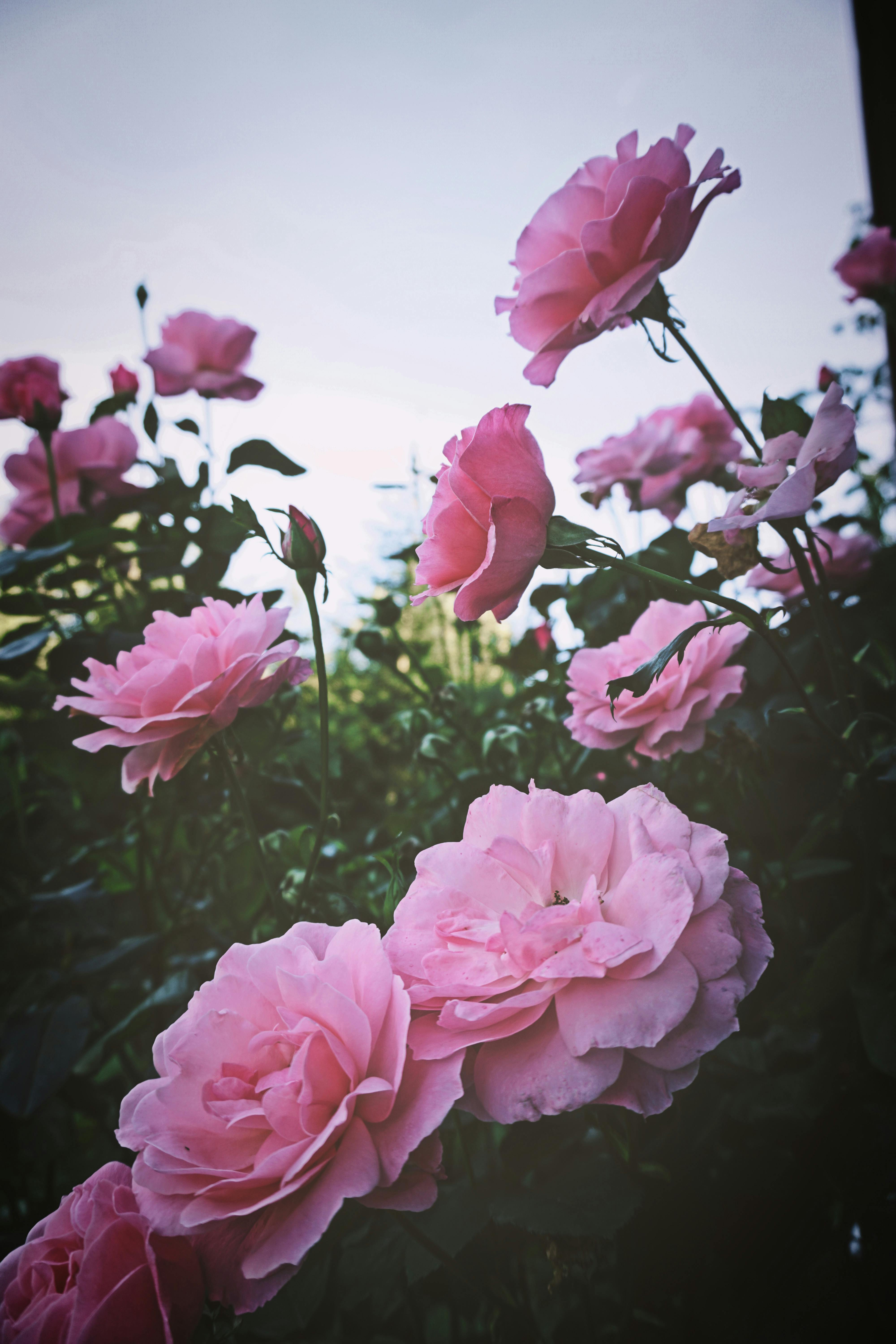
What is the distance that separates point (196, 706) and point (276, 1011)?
0.31 metres

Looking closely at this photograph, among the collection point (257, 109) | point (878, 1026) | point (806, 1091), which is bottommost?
point (806, 1091)

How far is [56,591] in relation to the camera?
5.41 feet

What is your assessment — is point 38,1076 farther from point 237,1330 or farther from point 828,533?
point 828,533

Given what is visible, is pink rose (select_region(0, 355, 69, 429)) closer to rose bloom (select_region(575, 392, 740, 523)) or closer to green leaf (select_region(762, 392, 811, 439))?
rose bloom (select_region(575, 392, 740, 523))

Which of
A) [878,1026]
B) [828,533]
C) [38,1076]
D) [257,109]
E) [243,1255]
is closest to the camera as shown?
[243,1255]

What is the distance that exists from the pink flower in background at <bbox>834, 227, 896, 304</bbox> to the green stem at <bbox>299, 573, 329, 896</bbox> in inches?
53.6

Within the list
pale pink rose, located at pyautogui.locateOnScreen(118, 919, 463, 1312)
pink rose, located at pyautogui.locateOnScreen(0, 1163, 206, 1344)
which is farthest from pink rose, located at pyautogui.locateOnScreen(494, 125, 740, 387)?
pink rose, located at pyautogui.locateOnScreen(0, 1163, 206, 1344)

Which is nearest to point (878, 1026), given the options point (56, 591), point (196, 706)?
point (196, 706)

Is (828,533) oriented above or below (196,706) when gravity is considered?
above

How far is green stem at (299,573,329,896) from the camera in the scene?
603 mm

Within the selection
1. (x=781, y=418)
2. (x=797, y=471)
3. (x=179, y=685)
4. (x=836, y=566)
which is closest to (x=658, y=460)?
(x=836, y=566)

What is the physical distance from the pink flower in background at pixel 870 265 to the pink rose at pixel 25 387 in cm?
150

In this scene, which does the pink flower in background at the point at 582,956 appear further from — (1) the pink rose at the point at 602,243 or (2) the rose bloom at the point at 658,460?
(2) the rose bloom at the point at 658,460

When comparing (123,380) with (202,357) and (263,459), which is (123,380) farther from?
(263,459)
